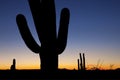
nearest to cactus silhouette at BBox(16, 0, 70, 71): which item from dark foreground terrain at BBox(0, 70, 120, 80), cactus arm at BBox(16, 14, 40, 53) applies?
cactus arm at BBox(16, 14, 40, 53)

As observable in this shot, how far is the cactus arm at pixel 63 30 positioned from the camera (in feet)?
24.2

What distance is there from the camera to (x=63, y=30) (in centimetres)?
739

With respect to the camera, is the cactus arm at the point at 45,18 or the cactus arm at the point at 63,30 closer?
the cactus arm at the point at 63,30

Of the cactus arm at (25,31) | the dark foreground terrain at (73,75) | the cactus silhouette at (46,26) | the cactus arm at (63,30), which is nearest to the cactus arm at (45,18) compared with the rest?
the cactus silhouette at (46,26)

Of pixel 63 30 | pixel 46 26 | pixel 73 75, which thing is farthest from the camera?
pixel 46 26

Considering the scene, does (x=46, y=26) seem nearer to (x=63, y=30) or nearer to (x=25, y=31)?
(x=63, y=30)

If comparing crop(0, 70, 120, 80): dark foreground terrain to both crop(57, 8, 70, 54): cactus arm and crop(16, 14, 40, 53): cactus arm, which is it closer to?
crop(57, 8, 70, 54): cactus arm

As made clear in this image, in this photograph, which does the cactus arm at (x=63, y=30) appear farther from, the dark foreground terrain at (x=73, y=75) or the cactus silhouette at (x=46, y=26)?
the dark foreground terrain at (x=73, y=75)

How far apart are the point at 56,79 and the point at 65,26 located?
457 centimetres

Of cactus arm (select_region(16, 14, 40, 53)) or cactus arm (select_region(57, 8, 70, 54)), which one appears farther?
cactus arm (select_region(16, 14, 40, 53))

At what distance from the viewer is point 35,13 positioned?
766 centimetres

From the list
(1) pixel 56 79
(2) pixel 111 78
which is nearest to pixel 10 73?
(1) pixel 56 79

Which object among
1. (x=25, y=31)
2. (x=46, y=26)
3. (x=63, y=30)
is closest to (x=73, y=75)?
(x=63, y=30)

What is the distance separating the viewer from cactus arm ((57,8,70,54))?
7383mm
